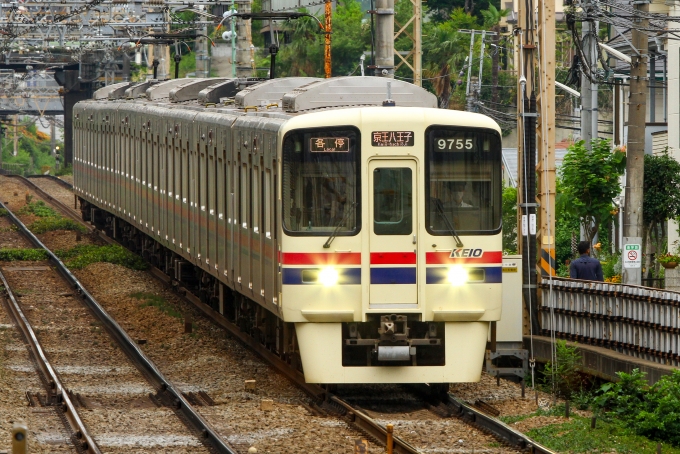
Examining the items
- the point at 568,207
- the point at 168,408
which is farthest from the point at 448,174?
the point at 568,207

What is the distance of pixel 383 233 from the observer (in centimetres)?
1120

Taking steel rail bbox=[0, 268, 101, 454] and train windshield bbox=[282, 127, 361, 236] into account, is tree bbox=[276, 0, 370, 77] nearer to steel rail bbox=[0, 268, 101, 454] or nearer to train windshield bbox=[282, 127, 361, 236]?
steel rail bbox=[0, 268, 101, 454]

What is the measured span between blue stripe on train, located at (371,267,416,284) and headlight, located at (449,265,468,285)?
309 mm

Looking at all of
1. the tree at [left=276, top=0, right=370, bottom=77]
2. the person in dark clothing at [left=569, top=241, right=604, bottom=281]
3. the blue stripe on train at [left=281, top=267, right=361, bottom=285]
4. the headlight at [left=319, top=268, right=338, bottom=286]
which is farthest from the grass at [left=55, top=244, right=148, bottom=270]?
the tree at [left=276, top=0, right=370, bottom=77]

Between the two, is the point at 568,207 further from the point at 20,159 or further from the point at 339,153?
the point at 20,159

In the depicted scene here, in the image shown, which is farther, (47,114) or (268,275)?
(47,114)

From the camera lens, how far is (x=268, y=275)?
1245 centimetres

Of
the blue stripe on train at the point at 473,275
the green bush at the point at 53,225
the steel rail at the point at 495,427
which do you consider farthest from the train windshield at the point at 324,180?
the green bush at the point at 53,225

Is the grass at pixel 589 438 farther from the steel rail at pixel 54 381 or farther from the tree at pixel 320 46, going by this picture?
the tree at pixel 320 46

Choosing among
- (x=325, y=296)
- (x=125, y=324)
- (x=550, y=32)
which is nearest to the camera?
(x=325, y=296)

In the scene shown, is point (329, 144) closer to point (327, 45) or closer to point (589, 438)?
point (589, 438)

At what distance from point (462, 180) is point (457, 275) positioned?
2.55 ft

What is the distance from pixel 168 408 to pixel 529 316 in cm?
433

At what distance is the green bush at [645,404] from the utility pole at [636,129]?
10.5ft
